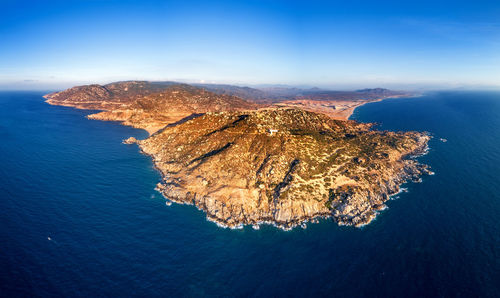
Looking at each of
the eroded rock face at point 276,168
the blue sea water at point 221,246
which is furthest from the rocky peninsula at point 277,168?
the blue sea water at point 221,246

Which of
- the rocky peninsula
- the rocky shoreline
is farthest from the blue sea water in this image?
the rocky peninsula

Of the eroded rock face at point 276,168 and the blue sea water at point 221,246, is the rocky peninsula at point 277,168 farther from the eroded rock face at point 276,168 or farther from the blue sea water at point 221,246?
the blue sea water at point 221,246

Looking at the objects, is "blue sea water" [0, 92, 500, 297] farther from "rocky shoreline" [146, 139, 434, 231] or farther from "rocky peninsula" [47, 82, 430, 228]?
"rocky peninsula" [47, 82, 430, 228]

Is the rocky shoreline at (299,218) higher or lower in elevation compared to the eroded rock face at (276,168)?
lower

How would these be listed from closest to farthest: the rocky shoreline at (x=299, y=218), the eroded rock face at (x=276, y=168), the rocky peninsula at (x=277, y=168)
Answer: the rocky shoreline at (x=299, y=218) → the rocky peninsula at (x=277, y=168) → the eroded rock face at (x=276, y=168)

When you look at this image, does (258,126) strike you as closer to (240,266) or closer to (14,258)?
(240,266)

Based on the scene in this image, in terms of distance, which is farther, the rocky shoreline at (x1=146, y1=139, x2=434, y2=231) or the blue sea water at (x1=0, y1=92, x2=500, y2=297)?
the rocky shoreline at (x1=146, y1=139, x2=434, y2=231)

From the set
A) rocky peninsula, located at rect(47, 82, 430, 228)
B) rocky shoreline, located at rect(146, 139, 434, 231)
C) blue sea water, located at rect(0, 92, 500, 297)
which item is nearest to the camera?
blue sea water, located at rect(0, 92, 500, 297)

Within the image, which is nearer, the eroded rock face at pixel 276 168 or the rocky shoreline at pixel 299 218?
the rocky shoreline at pixel 299 218
